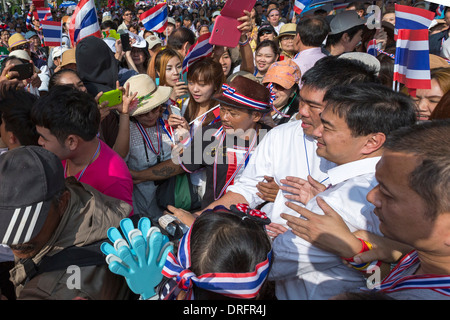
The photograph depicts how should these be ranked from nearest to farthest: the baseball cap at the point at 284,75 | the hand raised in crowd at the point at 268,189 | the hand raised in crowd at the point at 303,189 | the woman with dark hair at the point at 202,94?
1. the hand raised in crowd at the point at 303,189
2. the hand raised in crowd at the point at 268,189
3. the woman with dark hair at the point at 202,94
4. the baseball cap at the point at 284,75

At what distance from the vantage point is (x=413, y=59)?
9.87ft

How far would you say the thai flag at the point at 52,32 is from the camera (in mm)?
5625

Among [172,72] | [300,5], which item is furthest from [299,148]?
[300,5]

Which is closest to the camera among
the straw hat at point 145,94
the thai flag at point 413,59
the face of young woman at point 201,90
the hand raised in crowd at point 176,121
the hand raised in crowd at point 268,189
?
the hand raised in crowd at point 268,189

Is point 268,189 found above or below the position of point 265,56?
above

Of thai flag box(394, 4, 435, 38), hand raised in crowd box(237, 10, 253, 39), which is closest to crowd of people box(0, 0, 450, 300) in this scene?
thai flag box(394, 4, 435, 38)

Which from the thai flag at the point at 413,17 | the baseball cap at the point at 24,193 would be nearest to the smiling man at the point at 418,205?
the baseball cap at the point at 24,193

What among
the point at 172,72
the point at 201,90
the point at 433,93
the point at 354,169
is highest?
the point at 354,169

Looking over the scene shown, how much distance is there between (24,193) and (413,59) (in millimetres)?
3045

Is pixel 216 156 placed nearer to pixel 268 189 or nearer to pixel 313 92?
pixel 268 189

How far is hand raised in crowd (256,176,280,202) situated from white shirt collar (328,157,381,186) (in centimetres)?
58

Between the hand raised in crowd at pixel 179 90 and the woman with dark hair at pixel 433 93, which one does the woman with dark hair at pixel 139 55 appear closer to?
the hand raised in crowd at pixel 179 90

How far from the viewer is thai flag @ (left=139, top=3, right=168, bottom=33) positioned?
21.0ft

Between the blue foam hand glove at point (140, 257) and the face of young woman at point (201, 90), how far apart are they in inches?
96.1
